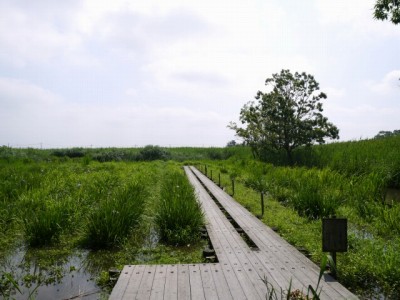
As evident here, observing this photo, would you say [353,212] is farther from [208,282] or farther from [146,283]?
[146,283]

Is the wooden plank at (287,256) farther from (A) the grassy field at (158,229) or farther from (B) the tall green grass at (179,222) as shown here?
(B) the tall green grass at (179,222)

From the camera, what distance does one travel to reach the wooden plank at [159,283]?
4230 mm

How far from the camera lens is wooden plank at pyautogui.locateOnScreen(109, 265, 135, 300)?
4.28 meters

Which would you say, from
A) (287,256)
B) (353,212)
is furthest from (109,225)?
(353,212)

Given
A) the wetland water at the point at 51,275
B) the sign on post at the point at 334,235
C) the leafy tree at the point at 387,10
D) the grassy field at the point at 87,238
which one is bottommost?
the wetland water at the point at 51,275

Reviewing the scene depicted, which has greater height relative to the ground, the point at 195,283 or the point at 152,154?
the point at 152,154

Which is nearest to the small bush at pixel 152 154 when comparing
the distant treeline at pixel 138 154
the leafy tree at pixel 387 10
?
the distant treeline at pixel 138 154

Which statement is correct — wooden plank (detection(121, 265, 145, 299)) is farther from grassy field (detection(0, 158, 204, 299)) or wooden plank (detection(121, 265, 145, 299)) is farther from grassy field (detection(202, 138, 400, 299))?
grassy field (detection(202, 138, 400, 299))

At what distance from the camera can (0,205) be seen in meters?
8.95

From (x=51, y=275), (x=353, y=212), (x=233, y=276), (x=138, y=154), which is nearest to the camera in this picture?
(x=233, y=276)

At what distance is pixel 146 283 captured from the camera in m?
4.67

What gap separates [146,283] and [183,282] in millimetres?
518

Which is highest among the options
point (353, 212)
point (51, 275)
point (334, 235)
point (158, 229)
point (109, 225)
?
point (334, 235)

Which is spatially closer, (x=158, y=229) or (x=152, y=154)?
(x=158, y=229)
